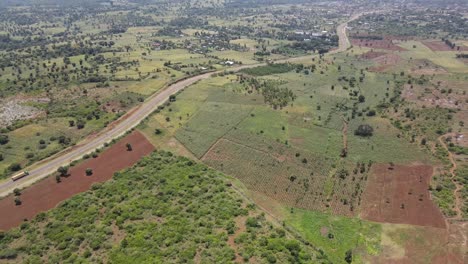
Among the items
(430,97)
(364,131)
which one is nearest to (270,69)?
(430,97)

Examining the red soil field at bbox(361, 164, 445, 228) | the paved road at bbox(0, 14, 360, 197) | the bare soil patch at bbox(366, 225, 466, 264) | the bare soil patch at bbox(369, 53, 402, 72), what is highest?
the bare soil patch at bbox(369, 53, 402, 72)

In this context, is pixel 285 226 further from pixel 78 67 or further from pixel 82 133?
pixel 78 67

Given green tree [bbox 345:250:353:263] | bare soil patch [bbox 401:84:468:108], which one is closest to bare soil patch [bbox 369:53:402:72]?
bare soil patch [bbox 401:84:468:108]

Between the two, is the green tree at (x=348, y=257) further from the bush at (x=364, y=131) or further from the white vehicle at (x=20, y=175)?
the white vehicle at (x=20, y=175)

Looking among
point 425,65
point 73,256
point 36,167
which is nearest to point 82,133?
point 36,167

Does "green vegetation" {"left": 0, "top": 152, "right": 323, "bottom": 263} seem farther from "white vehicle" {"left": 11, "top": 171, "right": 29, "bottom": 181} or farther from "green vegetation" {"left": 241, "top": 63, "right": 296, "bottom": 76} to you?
"green vegetation" {"left": 241, "top": 63, "right": 296, "bottom": 76}

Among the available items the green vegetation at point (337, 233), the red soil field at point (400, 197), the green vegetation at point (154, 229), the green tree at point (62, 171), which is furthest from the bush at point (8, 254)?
the red soil field at point (400, 197)

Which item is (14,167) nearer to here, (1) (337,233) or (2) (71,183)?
(2) (71,183)
